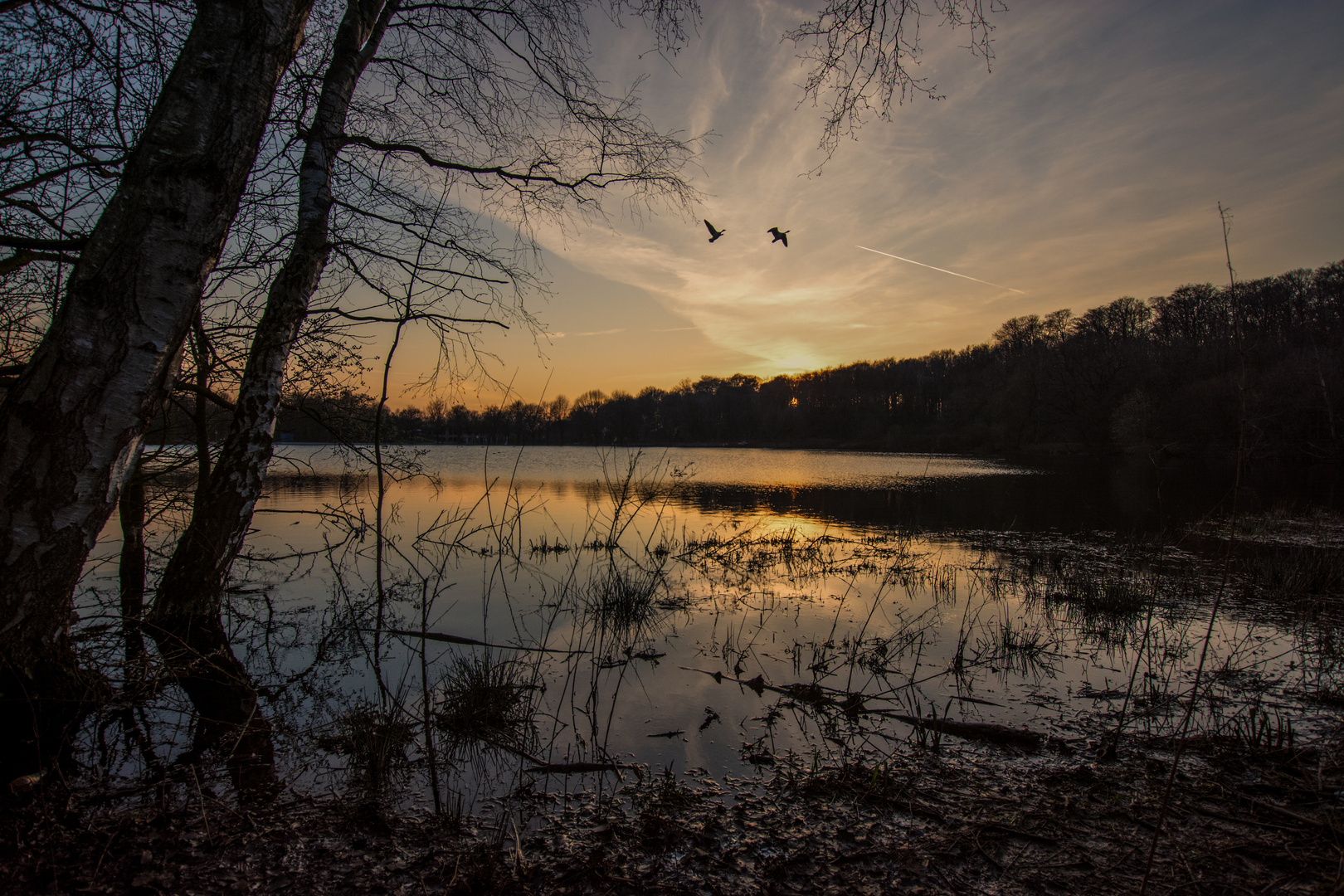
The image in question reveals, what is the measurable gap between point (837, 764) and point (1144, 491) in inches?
878

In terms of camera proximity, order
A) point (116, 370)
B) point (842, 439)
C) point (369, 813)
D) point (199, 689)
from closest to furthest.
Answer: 1. point (116, 370)
2. point (369, 813)
3. point (199, 689)
4. point (842, 439)

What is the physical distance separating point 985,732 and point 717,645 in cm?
241

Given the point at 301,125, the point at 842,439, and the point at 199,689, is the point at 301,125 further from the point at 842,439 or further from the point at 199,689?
the point at 842,439

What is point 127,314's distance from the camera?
222 cm

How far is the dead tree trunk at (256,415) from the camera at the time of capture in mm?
4594

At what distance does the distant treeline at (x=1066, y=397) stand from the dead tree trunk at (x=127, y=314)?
2.25 m

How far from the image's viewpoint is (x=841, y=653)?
5242 mm

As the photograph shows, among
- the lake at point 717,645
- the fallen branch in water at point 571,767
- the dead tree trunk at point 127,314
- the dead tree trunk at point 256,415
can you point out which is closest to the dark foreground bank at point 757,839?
the fallen branch in water at point 571,767

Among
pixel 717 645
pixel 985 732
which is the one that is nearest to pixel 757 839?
pixel 985 732

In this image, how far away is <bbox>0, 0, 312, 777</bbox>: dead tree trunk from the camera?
7.14 ft

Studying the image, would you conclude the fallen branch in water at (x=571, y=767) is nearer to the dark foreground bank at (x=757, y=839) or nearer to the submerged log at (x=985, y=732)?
the dark foreground bank at (x=757, y=839)

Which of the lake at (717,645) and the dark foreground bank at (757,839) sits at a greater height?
the dark foreground bank at (757,839)

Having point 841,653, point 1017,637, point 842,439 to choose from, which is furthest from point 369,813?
point 842,439

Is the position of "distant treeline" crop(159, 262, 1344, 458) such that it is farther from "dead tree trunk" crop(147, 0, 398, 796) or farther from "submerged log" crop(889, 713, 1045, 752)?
"submerged log" crop(889, 713, 1045, 752)
